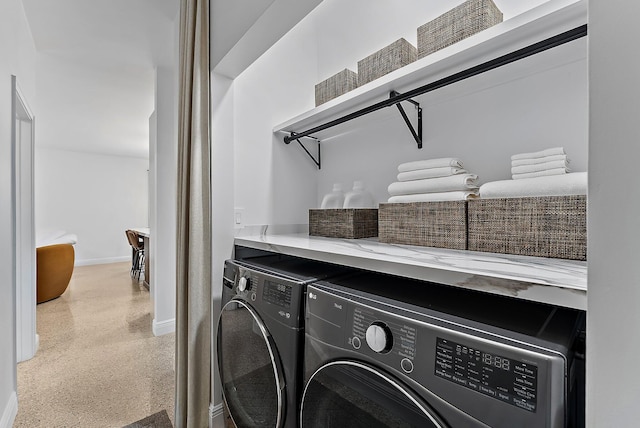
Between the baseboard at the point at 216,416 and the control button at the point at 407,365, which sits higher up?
the control button at the point at 407,365

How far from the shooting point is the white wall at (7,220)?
159cm

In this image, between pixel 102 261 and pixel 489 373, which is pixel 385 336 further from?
pixel 102 261

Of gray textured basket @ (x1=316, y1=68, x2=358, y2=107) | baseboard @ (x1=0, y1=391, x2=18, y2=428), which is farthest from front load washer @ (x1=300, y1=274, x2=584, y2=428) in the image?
baseboard @ (x1=0, y1=391, x2=18, y2=428)

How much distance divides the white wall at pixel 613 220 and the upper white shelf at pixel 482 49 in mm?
566

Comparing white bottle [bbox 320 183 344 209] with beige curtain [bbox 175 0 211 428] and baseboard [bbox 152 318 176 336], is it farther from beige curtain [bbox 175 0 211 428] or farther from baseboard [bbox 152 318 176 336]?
baseboard [bbox 152 318 176 336]

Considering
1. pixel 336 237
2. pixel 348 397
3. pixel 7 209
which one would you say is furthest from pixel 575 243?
pixel 7 209

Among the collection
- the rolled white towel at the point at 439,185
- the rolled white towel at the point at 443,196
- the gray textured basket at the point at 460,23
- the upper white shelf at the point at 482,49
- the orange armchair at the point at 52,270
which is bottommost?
the orange armchair at the point at 52,270

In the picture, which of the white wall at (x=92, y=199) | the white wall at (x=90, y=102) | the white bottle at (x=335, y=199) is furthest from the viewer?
the white wall at (x=92, y=199)

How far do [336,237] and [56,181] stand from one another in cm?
734

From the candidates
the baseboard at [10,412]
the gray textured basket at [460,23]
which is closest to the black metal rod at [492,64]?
the gray textured basket at [460,23]

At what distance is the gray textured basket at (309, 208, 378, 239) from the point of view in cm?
146

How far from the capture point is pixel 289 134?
6.45 ft

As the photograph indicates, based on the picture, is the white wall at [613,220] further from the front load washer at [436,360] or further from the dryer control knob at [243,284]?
the dryer control knob at [243,284]

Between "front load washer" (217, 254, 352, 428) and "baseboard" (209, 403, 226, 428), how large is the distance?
21cm
